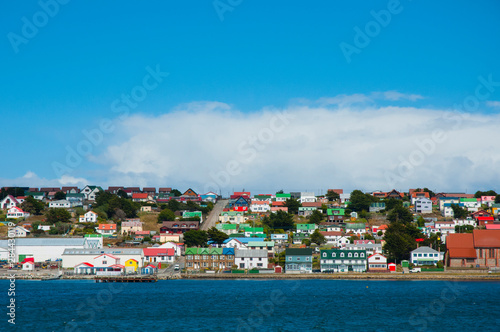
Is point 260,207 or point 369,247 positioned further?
point 260,207

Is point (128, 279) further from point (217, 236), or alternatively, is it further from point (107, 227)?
point (107, 227)

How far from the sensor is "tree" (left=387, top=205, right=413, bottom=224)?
237 ft

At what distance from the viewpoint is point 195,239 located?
6134cm

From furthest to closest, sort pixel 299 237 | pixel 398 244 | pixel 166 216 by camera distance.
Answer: pixel 166 216 → pixel 299 237 → pixel 398 244

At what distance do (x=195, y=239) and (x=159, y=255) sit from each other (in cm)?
424

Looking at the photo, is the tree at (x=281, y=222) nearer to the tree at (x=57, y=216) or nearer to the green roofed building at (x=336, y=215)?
the green roofed building at (x=336, y=215)

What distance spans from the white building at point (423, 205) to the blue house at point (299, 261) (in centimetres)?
3552

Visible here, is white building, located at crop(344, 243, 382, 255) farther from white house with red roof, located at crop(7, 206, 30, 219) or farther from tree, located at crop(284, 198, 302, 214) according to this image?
white house with red roof, located at crop(7, 206, 30, 219)

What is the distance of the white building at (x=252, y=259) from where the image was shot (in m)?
56.3

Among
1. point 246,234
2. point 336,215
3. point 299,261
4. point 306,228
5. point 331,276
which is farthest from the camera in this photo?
point 336,215

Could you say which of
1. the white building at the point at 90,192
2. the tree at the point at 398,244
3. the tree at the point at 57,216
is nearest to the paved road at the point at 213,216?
the tree at the point at 57,216

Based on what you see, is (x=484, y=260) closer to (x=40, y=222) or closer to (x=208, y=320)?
(x=208, y=320)

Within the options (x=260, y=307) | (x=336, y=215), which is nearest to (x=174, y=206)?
(x=336, y=215)

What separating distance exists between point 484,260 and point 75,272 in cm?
3874
